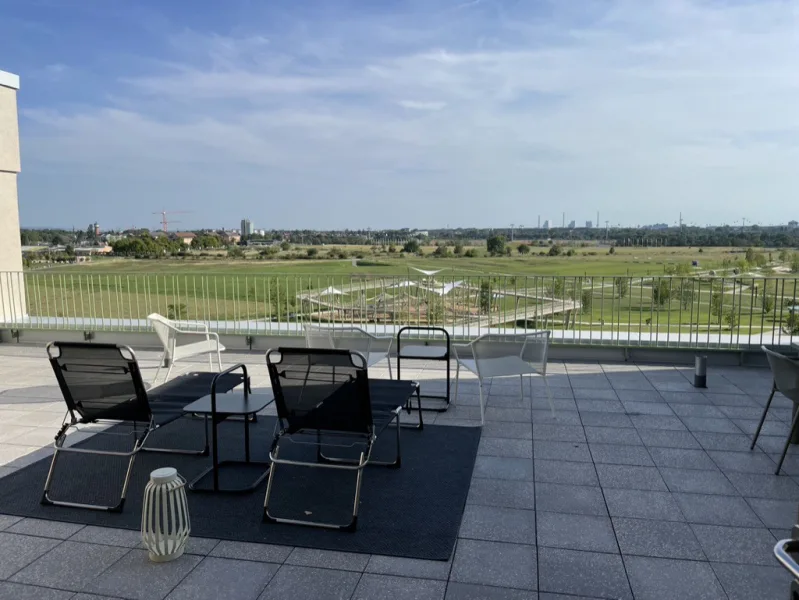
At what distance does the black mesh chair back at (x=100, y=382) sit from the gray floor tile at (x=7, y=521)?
1.89 ft

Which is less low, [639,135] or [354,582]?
[639,135]

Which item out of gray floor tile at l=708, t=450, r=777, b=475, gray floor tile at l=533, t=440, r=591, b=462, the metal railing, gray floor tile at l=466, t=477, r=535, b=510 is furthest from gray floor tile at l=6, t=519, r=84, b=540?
the metal railing

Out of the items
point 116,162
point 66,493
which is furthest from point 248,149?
point 66,493

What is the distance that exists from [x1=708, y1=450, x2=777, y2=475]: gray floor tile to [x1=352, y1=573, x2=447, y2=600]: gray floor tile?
2.36 metres

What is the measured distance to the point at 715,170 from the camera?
17922 millimetres

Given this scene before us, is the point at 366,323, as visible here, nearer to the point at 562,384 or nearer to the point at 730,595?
the point at 562,384

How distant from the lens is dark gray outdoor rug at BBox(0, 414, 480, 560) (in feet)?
9.91

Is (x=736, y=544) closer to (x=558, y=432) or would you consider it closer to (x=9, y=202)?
(x=558, y=432)

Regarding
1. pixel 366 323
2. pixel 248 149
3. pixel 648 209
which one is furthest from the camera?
pixel 248 149

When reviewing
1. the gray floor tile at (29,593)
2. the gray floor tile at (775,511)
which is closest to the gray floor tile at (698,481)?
the gray floor tile at (775,511)

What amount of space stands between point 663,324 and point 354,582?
661 centimetres

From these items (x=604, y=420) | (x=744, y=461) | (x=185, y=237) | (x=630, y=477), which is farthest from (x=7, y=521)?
(x=185, y=237)

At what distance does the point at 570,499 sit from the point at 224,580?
191 centimetres

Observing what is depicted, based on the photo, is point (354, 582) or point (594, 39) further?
point (594, 39)
